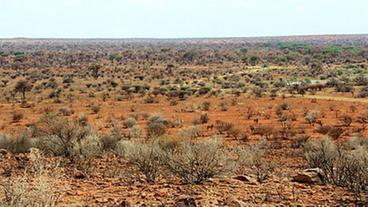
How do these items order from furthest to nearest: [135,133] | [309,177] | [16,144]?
[135,133] → [16,144] → [309,177]

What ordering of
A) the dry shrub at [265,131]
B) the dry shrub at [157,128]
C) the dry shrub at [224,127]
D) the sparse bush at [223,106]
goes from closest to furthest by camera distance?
the dry shrub at [157,128]
the dry shrub at [265,131]
the dry shrub at [224,127]
the sparse bush at [223,106]

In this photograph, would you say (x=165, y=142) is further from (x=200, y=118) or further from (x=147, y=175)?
(x=200, y=118)

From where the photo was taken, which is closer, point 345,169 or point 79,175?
point 345,169

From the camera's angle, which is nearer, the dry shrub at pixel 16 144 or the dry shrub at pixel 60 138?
the dry shrub at pixel 60 138

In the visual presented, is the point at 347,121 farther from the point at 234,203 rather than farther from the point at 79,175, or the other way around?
the point at 234,203

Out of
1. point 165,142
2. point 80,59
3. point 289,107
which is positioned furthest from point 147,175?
point 80,59

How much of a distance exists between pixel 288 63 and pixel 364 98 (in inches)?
1803

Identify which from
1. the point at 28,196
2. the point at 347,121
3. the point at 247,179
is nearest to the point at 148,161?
the point at 247,179

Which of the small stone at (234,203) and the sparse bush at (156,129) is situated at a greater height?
the small stone at (234,203)

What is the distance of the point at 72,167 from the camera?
578 inches

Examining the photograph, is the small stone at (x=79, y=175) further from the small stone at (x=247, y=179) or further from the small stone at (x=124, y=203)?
the small stone at (x=247, y=179)

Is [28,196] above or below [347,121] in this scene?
above

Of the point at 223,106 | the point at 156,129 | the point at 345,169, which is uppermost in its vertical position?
the point at 345,169

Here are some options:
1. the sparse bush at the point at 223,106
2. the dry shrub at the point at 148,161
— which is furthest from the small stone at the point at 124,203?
the sparse bush at the point at 223,106
